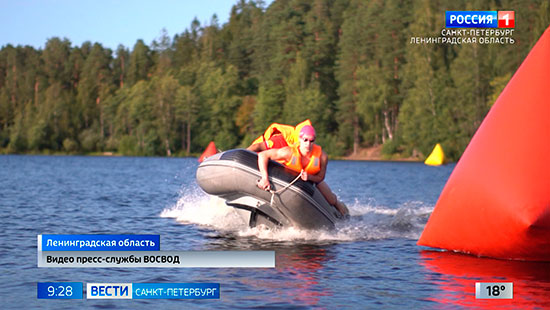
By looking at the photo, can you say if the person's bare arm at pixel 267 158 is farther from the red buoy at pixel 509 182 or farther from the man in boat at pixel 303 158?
the red buoy at pixel 509 182

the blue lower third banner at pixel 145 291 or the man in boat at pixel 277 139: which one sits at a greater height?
the man in boat at pixel 277 139

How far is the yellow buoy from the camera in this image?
163ft

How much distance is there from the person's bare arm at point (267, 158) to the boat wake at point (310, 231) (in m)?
0.98

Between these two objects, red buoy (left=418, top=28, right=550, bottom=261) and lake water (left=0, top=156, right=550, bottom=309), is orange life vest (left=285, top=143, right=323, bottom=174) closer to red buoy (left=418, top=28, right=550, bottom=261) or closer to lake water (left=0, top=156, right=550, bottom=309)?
lake water (left=0, top=156, right=550, bottom=309)

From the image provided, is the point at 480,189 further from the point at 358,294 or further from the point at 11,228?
the point at 11,228

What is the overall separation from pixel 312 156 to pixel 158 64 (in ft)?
296

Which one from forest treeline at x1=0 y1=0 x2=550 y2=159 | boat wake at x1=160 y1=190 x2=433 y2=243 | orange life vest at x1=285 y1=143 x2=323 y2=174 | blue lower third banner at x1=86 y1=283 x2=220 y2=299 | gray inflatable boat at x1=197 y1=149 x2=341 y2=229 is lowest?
blue lower third banner at x1=86 y1=283 x2=220 y2=299

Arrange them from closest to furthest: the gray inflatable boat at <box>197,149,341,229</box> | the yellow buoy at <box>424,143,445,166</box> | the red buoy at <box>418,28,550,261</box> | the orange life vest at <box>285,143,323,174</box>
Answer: the red buoy at <box>418,28,550,261</box>, the gray inflatable boat at <box>197,149,341,229</box>, the orange life vest at <box>285,143,323,174</box>, the yellow buoy at <box>424,143,445,166</box>

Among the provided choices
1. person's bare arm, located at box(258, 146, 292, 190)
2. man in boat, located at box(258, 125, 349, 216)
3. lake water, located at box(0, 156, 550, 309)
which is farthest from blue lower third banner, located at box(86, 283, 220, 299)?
man in boat, located at box(258, 125, 349, 216)

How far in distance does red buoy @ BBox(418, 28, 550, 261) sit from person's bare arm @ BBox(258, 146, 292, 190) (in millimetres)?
2327

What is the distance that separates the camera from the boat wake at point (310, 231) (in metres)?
10.5

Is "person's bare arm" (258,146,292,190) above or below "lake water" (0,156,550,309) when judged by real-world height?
above

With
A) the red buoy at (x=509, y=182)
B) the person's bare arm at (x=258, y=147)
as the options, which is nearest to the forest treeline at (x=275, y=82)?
the person's bare arm at (x=258, y=147)

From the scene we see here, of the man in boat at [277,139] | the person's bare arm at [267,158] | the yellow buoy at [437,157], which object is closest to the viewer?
the person's bare arm at [267,158]
